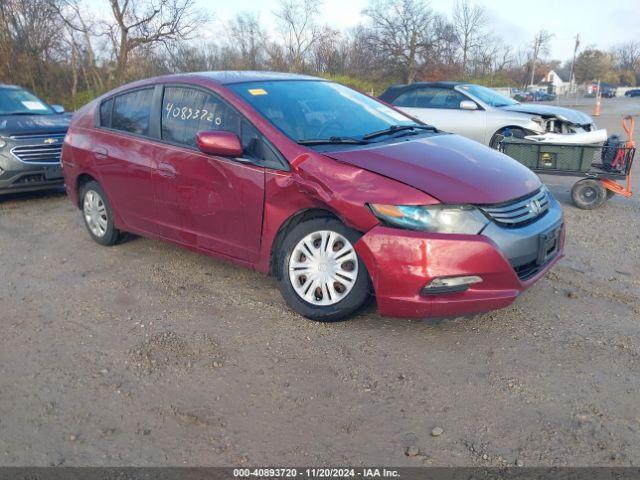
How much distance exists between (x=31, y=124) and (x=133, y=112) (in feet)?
12.7

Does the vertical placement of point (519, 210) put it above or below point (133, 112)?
below

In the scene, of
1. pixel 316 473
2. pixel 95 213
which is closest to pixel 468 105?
pixel 95 213

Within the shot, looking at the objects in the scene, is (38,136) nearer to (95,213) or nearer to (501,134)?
(95,213)

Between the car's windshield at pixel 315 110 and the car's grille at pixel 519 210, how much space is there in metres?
1.19

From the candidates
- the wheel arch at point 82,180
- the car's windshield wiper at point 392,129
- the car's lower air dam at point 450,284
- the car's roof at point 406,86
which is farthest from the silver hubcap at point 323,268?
the car's roof at point 406,86

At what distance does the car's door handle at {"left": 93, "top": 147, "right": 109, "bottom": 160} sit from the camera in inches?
199

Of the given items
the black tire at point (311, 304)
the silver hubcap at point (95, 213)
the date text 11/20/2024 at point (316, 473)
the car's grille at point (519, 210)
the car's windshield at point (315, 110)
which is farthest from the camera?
the silver hubcap at point (95, 213)

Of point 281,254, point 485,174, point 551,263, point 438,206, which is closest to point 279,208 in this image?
point 281,254

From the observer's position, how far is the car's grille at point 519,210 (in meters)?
3.32

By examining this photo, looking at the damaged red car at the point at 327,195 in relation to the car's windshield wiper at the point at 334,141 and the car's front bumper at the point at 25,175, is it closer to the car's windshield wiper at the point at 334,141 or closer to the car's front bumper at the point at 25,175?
the car's windshield wiper at the point at 334,141

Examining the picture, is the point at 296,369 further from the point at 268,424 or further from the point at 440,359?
the point at 440,359

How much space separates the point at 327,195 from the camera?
346cm

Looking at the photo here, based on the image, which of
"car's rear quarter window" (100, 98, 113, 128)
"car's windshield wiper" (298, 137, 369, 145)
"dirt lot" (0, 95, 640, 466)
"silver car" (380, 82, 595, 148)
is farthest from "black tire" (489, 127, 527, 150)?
"car's rear quarter window" (100, 98, 113, 128)

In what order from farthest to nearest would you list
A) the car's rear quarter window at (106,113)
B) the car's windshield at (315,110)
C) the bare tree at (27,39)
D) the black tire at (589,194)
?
the bare tree at (27,39), the black tire at (589,194), the car's rear quarter window at (106,113), the car's windshield at (315,110)
